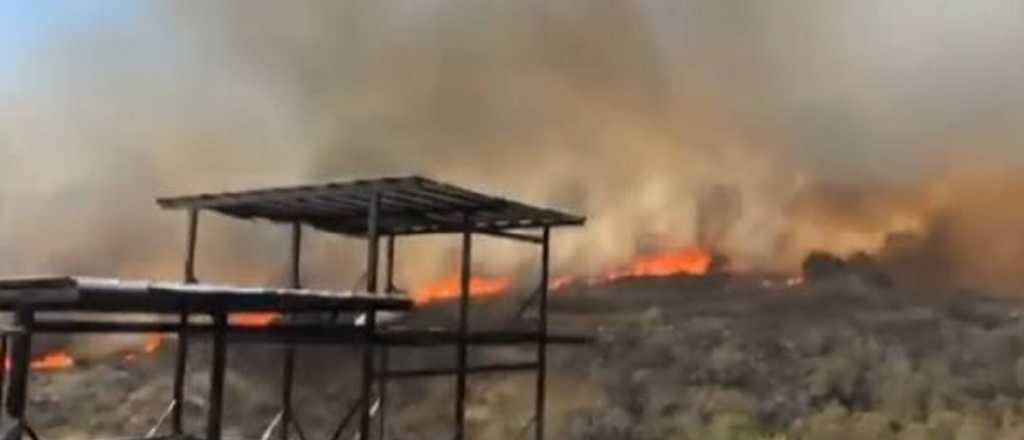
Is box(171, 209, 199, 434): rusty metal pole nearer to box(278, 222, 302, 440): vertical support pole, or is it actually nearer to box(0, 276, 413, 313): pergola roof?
box(278, 222, 302, 440): vertical support pole

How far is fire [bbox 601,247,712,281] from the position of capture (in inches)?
862

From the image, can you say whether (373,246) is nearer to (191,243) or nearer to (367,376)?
(367,376)

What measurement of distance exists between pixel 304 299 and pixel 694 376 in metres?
13.4

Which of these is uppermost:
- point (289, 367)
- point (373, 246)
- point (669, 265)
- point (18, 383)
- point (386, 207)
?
point (386, 207)

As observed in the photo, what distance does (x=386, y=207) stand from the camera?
13.7 metres

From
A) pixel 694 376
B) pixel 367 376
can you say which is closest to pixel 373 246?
pixel 367 376

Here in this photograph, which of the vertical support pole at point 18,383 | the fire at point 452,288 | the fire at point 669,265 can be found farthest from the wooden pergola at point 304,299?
the fire at point 669,265

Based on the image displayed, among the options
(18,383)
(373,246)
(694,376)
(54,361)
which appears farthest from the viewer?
(54,361)

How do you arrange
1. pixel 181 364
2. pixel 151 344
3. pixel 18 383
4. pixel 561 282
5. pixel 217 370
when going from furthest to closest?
pixel 151 344 → pixel 561 282 → pixel 181 364 → pixel 217 370 → pixel 18 383

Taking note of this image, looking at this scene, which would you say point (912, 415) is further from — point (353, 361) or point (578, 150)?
point (353, 361)

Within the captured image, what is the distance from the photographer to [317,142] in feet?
71.6

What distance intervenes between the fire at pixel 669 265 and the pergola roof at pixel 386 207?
25.8 feet

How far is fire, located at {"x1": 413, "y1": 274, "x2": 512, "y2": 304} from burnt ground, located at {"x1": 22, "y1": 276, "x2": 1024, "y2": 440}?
0.30m

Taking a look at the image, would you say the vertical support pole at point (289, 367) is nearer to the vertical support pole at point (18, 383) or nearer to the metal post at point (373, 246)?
the metal post at point (373, 246)
